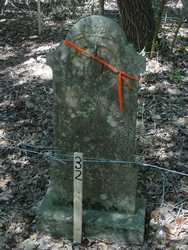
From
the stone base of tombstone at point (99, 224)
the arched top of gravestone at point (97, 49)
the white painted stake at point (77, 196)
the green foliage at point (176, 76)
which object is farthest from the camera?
the green foliage at point (176, 76)

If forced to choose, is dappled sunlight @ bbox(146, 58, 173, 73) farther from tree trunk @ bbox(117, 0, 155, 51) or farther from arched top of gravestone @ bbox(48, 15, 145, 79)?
arched top of gravestone @ bbox(48, 15, 145, 79)

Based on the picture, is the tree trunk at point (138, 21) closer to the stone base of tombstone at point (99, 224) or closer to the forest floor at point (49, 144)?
the forest floor at point (49, 144)

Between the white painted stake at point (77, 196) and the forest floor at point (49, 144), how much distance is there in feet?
0.41

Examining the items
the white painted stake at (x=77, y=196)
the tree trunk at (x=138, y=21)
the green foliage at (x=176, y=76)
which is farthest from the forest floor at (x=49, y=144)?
the tree trunk at (x=138, y=21)

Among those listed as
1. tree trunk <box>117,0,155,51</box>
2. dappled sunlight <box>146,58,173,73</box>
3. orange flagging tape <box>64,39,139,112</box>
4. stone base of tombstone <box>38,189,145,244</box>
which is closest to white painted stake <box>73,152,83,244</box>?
stone base of tombstone <box>38,189,145,244</box>

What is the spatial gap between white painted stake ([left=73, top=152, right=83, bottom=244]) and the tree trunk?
12.3 ft

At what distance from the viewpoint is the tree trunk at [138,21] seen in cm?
627

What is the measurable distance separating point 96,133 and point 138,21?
139 inches

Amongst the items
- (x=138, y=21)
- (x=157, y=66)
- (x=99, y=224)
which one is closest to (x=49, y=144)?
(x=99, y=224)

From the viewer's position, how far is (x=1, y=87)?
246 inches

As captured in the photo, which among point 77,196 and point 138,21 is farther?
point 138,21

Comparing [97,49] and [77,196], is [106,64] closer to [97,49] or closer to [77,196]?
[97,49]

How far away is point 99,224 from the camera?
11.4ft

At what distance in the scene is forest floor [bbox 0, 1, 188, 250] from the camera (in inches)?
143
